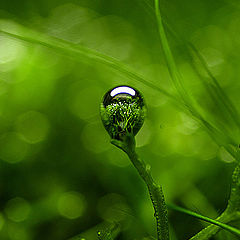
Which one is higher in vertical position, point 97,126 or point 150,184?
point 97,126

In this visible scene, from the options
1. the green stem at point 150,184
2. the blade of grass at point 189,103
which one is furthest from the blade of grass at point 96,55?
the green stem at point 150,184

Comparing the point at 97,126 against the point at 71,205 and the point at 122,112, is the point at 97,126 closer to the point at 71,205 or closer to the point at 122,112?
the point at 71,205

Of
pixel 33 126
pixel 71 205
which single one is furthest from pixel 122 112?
pixel 33 126

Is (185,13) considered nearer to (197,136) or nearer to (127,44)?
(127,44)

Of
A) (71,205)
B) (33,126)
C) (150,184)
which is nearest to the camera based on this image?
(150,184)

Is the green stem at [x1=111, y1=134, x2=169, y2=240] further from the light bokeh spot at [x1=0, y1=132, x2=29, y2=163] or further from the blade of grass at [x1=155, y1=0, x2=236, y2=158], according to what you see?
the light bokeh spot at [x1=0, y1=132, x2=29, y2=163]

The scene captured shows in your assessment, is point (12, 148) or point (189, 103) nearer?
point (189, 103)

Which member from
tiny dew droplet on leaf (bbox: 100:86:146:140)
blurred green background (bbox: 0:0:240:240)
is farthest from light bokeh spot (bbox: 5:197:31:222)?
tiny dew droplet on leaf (bbox: 100:86:146:140)
